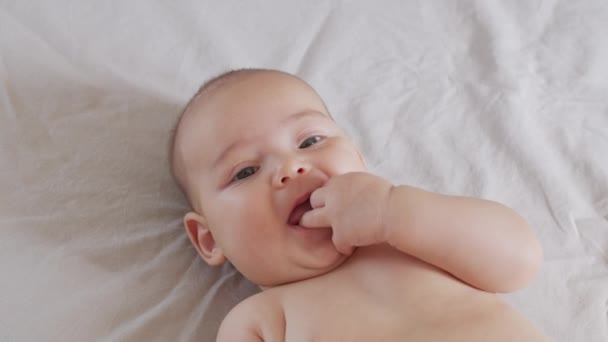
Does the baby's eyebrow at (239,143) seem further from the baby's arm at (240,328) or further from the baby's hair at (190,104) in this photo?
the baby's arm at (240,328)

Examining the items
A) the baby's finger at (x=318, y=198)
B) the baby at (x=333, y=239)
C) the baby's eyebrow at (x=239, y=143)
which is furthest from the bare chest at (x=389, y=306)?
the baby's eyebrow at (x=239, y=143)

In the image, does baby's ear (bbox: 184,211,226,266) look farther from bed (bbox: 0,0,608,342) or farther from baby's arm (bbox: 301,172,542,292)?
baby's arm (bbox: 301,172,542,292)

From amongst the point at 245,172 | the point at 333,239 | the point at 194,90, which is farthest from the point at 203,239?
the point at 194,90

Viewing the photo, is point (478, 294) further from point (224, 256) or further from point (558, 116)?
point (558, 116)

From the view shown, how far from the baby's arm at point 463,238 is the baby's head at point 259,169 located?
0.12 m

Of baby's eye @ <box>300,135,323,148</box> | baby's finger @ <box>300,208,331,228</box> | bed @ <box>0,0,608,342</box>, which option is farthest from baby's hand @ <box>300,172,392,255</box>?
bed @ <box>0,0,608,342</box>

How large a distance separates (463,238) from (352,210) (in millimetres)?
154

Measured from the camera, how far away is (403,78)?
1477 millimetres

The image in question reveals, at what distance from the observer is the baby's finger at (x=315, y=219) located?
1.01 metres

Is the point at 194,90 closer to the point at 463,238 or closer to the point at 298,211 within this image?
the point at 298,211

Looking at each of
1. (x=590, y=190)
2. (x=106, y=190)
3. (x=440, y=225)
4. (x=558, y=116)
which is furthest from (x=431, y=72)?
(x=106, y=190)

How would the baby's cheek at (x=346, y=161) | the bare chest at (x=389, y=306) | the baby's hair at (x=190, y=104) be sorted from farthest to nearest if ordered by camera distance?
1. the baby's hair at (x=190, y=104)
2. the baby's cheek at (x=346, y=161)
3. the bare chest at (x=389, y=306)

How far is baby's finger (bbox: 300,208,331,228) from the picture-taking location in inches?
39.6

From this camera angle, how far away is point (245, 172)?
109cm
